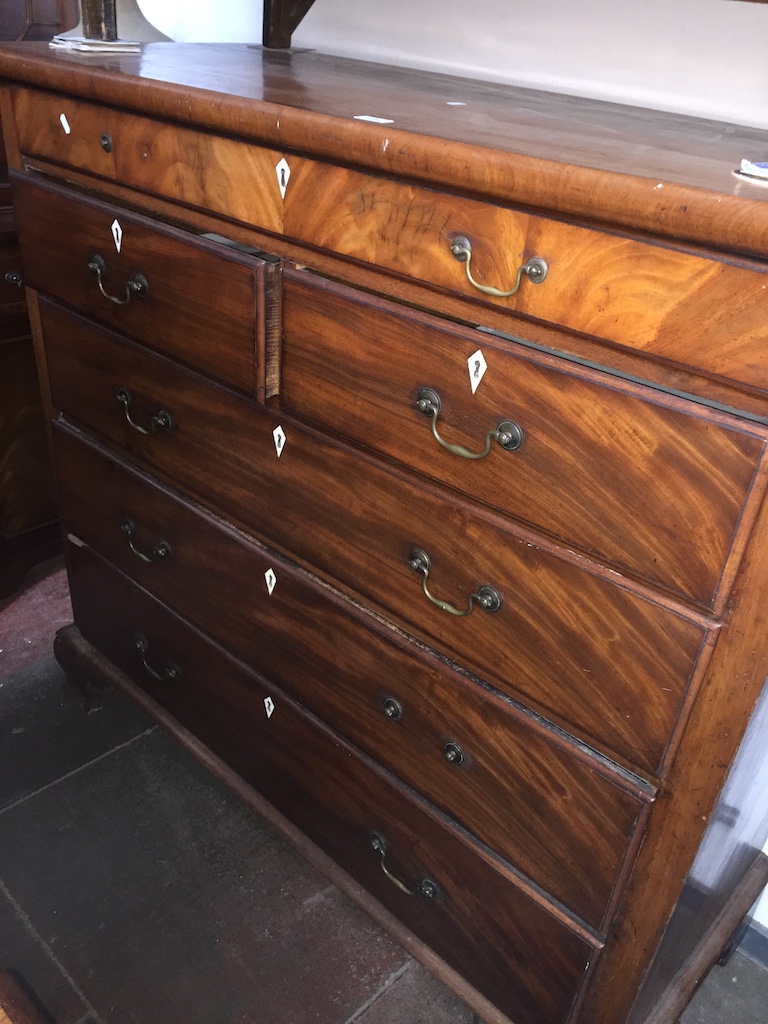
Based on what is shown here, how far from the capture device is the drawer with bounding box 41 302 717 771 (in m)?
0.74

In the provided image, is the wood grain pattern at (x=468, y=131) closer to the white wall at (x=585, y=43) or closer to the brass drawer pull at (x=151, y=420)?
the white wall at (x=585, y=43)

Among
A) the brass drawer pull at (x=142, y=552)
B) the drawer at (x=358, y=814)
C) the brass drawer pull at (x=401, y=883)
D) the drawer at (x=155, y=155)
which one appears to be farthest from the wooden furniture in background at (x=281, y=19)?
the brass drawer pull at (x=401, y=883)

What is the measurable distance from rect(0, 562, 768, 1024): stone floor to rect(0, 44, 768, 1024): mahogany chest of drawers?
0.43 ft

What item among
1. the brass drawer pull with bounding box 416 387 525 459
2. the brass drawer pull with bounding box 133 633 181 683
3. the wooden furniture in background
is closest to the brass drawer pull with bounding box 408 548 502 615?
the brass drawer pull with bounding box 416 387 525 459

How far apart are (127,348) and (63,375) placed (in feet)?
0.70

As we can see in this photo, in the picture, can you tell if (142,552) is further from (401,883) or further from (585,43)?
(585,43)

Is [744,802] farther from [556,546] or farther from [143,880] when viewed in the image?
[143,880]

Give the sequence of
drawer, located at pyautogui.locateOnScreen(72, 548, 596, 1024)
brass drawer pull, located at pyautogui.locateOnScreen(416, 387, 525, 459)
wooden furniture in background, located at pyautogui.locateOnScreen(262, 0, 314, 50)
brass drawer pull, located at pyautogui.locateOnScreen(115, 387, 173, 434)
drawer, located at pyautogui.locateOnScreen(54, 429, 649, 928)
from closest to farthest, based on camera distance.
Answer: brass drawer pull, located at pyautogui.locateOnScreen(416, 387, 525, 459), drawer, located at pyautogui.locateOnScreen(54, 429, 649, 928), drawer, located at pyautogui.locateOnScreen(72, 548, 596, 1024), brass drawer pull, located at pyautogui.locateOnScreen(115, 387, 173, 434), wooden furniture in background, located at pyautogui.locateOnScreen(262, 0, 314, 50)

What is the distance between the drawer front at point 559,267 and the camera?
0.59m

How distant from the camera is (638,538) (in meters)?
0.69

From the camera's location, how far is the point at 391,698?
3.23ft

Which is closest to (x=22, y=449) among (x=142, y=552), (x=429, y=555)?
(x=142, y=552)

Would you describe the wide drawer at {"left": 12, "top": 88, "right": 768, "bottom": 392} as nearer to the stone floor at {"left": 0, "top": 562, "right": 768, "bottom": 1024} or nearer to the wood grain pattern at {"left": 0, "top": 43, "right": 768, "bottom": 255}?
the wood grain pattern at {"left": 0, "top": 43, "right": 768, "bottom": 255}

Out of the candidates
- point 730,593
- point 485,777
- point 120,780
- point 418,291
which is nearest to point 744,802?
point 485,777
